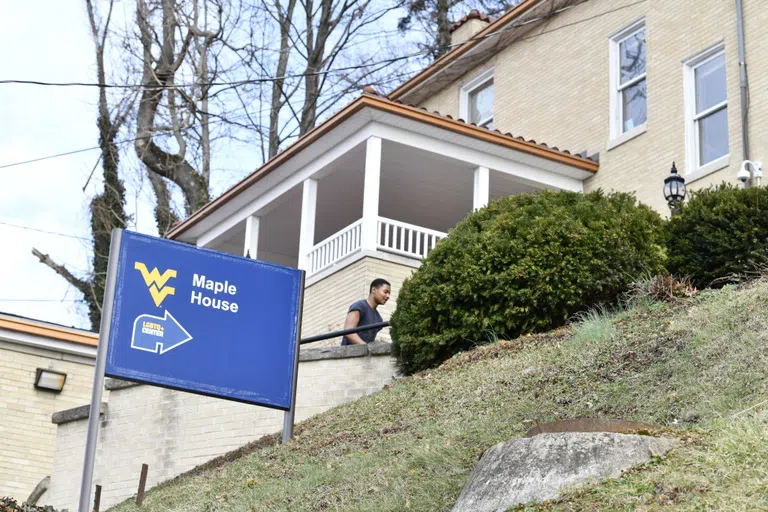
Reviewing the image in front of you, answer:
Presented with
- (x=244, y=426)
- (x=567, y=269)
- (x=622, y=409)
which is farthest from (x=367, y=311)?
(x=622, y=409)

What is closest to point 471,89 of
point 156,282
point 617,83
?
point 617,83

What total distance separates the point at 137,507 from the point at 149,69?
20856 millimetres

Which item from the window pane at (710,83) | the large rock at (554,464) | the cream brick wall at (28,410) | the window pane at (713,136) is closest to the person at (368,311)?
the window pane at (713,136)

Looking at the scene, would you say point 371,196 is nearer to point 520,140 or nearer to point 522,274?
point 520,140

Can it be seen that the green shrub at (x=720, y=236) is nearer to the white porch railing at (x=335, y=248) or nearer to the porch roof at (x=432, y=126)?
the porch roof at (x=432, y=126)

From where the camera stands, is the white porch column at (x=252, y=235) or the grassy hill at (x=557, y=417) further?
the white porch column at (x=252, y=235)

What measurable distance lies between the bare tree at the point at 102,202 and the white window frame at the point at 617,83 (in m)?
13.4

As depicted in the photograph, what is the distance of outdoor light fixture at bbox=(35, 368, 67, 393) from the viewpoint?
18.5m

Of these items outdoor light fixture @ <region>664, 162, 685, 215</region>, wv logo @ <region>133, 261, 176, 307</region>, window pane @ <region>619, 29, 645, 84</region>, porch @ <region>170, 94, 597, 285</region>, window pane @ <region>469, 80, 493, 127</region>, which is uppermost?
window pane @ <region>469, 80, 493, 127</region>

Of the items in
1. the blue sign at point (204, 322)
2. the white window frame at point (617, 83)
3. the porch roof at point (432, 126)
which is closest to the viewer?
the blue sign at point (204, 322)

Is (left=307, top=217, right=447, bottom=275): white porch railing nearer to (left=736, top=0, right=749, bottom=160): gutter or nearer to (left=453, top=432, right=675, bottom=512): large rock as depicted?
(left=736, top=0, right=749, bottom=160): gutter

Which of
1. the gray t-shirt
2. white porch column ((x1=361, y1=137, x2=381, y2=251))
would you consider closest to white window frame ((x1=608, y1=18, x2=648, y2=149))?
white porch column ((x1=361, y1=137, x2=381, y2=251))

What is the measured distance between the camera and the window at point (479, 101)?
21.8m

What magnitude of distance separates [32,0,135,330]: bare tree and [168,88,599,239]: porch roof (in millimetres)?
9877
